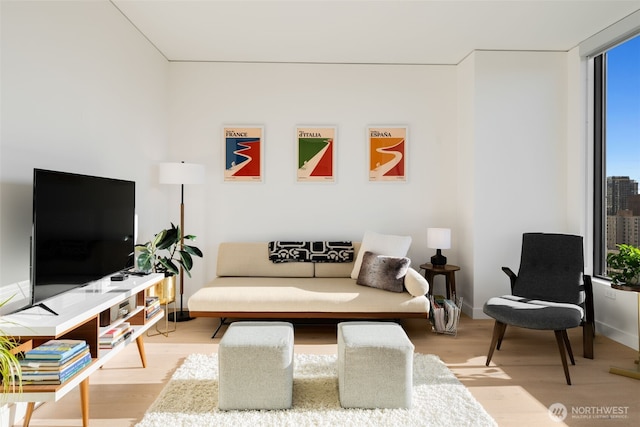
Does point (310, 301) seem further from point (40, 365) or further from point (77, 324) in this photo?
point (40, 365)

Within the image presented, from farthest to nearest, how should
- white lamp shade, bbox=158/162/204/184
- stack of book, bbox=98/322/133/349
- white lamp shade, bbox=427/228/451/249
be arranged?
white lamp shade, bbox=427/228/451/249 → white lamp shade, bbox=158/162/204/184 → stack of book, bbox=98/322/133/349

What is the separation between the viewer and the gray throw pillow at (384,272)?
3.84m

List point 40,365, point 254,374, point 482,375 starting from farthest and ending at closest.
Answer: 1. point 482,375
2. point 254,374
3. point 40,365

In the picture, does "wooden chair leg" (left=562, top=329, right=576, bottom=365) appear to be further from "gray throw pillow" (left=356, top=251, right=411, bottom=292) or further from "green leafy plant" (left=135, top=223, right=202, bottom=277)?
"green leafy plant" (left=135, top=223, right=202, bottom=277)

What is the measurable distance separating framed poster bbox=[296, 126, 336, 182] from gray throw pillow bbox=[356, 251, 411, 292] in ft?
3.88

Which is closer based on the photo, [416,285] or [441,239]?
[416,285]

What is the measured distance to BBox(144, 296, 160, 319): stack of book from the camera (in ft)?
10.2

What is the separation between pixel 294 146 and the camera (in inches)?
187

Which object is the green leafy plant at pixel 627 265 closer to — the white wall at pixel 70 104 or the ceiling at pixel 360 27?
the ceiling at pixel 360 27

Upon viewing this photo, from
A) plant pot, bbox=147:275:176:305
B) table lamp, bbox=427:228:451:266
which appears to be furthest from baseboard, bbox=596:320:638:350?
plant pot, bbox=147:275:176:305

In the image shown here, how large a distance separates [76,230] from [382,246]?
272 cm

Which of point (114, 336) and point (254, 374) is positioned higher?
point (114, 336)

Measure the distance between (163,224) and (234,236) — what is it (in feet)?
2.57

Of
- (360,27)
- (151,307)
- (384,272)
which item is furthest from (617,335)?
(151,307)
